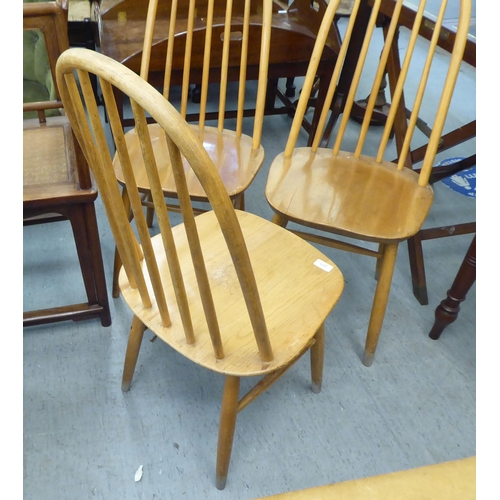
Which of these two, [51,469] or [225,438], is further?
[51,469]

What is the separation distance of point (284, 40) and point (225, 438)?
1.33m

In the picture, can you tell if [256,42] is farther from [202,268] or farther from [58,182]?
[202,268]

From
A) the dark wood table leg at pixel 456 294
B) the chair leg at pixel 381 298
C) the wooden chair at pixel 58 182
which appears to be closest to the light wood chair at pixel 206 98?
the wooden chair at pixel 58 182

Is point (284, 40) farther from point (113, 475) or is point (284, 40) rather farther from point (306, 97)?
point (113, 475)

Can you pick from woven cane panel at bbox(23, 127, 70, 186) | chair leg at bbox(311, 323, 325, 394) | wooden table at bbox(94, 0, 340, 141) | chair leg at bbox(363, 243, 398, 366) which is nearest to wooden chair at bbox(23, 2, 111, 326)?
woven cane panel at bbox(23, 127, 70, 186)

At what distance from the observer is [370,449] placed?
1.04m

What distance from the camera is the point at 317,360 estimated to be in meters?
1.07

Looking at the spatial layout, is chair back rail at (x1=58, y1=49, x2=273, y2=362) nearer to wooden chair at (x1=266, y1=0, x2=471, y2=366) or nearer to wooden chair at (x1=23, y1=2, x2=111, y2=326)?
wooden chair at (x1=23, y1=2, x2=111, y2=326)

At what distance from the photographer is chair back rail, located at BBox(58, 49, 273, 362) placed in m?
0.43

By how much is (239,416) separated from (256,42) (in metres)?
1.25

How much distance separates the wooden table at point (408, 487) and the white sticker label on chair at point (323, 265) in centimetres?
39
